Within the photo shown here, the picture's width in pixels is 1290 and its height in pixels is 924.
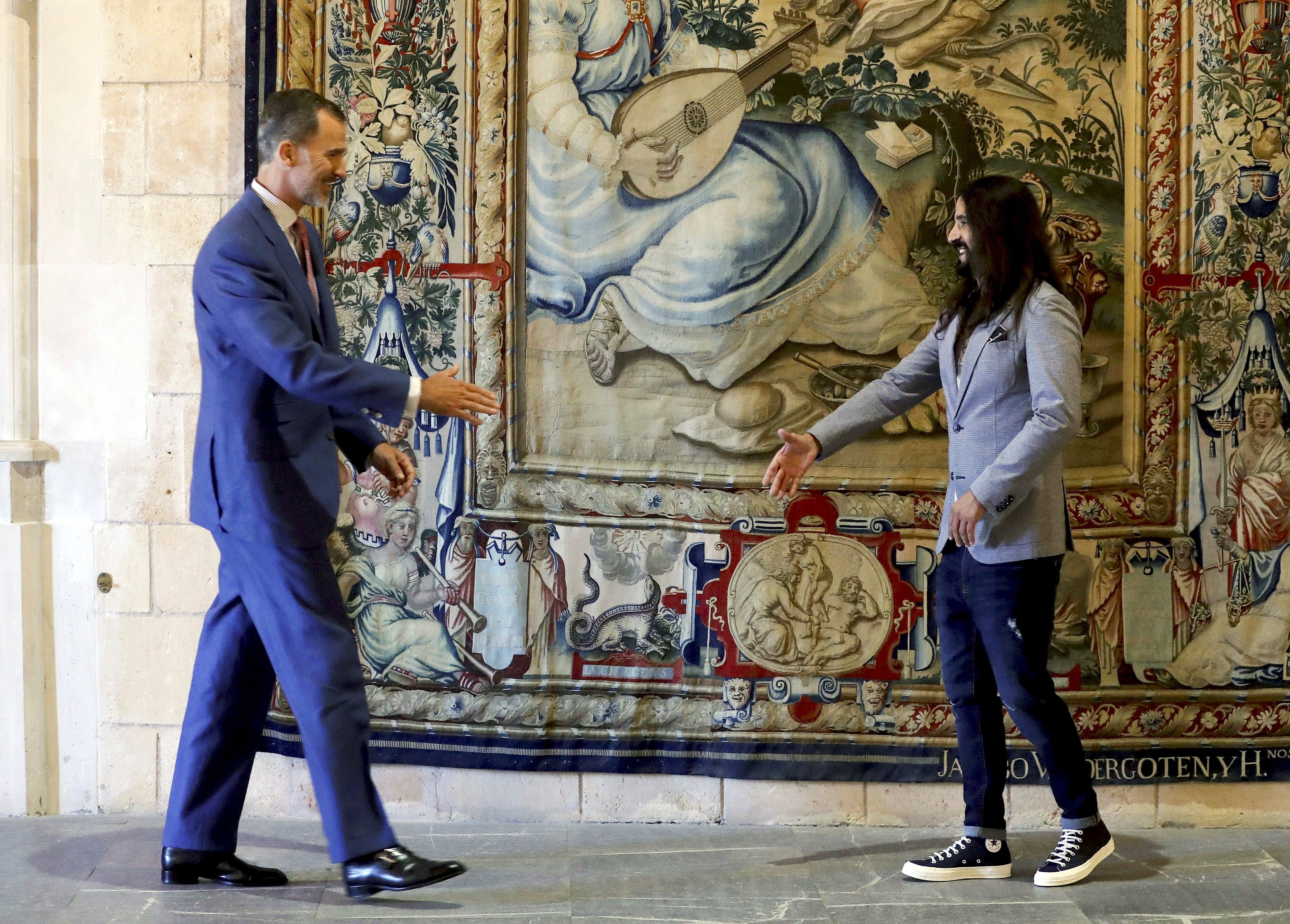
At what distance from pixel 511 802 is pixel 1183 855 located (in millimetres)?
1911

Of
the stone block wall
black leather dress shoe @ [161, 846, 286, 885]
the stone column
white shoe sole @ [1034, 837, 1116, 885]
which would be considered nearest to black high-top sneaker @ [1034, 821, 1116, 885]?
white shoe sole @ [1034, 837, 1116, 885]

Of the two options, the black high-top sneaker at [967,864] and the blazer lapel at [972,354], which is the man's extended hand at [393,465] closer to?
the blazer lapel at [972,354]

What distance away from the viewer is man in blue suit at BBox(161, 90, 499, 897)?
278cm

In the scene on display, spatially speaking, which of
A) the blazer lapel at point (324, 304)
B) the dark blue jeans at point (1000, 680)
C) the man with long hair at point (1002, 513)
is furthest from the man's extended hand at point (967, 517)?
the blazer lapel at point (324, 304)

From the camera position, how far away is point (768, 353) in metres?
3.63

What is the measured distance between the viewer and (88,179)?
12.0 feet

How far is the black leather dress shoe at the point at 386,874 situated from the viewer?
2799 millimetres

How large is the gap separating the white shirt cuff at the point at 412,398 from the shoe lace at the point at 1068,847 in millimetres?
1936

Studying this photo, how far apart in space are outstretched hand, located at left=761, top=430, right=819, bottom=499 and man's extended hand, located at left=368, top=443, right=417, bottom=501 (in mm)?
928

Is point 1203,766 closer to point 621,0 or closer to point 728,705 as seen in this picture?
point 728,705

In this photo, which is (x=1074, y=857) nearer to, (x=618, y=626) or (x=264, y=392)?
(x=618, y=626)

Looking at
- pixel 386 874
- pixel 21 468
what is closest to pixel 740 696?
pixel 386 874

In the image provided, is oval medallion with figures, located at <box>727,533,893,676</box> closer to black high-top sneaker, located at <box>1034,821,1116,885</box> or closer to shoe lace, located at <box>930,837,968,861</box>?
shoe lace, located at <box>930,837,968,861</box>

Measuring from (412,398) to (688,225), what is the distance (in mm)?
1224
